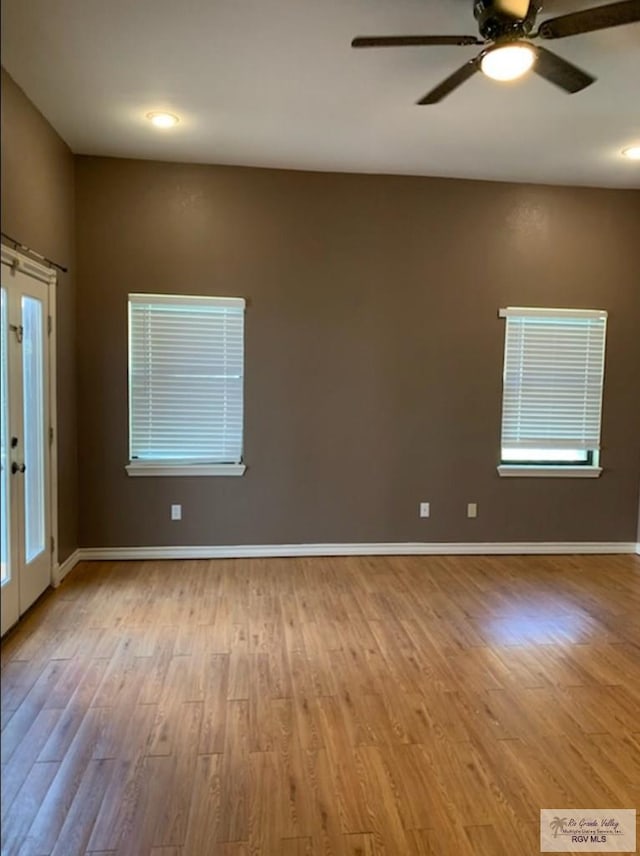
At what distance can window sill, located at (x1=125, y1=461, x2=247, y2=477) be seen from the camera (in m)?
4.64

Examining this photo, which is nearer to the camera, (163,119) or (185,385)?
(163,119)

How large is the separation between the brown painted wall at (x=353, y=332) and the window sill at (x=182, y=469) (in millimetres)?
78

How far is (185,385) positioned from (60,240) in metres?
1.36

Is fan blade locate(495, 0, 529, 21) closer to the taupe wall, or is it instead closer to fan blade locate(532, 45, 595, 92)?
fan blade locate(532, 45, 595, 92)

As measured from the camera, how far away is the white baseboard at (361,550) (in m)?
4.70

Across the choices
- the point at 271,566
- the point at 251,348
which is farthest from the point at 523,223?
the point at 271,566

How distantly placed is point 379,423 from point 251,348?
122cm

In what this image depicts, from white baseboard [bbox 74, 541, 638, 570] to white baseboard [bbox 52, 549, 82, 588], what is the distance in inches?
1.1

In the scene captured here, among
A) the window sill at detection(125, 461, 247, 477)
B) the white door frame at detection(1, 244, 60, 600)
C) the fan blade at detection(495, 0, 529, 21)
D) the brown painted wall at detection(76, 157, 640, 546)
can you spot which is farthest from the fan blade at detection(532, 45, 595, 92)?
the window sill at detection(125, 461, 247, 477)

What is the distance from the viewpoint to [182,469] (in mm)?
4676

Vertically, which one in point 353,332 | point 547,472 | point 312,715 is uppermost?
point 353,332

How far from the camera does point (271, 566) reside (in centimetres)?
462

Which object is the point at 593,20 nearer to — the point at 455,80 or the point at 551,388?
the point at 455,80

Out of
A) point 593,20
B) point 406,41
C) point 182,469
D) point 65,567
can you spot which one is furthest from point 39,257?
point 593,20
